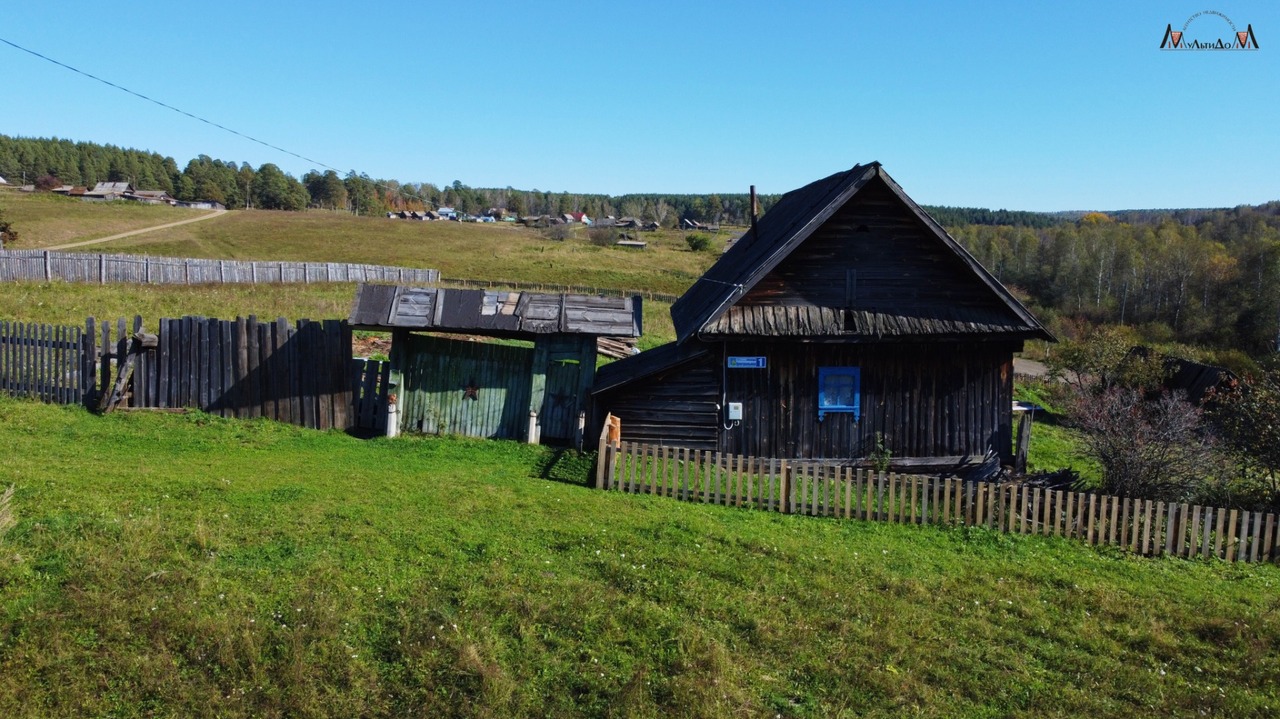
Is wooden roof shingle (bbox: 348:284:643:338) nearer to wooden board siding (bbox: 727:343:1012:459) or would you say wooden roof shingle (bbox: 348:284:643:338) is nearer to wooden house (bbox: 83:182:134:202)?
wooden board siding (bbox: 727:343:1012:459)

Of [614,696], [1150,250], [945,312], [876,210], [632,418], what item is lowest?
[614,696]

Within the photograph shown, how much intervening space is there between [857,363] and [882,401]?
98 centimetres

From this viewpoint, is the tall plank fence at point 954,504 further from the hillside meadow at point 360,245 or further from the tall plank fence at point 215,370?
the hillside meadow at point 360,245

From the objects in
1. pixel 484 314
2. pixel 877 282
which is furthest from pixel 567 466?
pixel 877 282

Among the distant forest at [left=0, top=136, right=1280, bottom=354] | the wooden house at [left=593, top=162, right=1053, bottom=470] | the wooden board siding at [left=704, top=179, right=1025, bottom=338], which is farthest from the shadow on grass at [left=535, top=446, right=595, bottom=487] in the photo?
the distant forest at [left=0, top=136, right=1280, bottom=354]

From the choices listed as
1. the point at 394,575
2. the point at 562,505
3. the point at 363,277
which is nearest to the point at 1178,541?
the point at 562,505

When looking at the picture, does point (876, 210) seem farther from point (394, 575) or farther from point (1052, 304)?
point (1052, 304)

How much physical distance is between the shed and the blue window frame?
406cm

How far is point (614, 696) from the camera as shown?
683cm

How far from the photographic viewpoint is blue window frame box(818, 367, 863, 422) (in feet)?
54.2

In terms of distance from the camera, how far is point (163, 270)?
42.8 metres

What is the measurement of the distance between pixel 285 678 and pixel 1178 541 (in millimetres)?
12141

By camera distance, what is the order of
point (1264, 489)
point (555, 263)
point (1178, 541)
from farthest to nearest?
1. point (555, 263)
2. point (1264, 489)
3. point (1178, 541)

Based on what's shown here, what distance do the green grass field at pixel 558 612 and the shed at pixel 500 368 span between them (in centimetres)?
426
